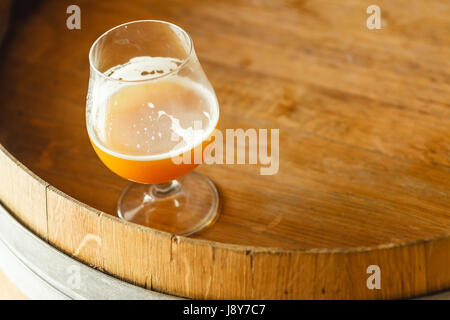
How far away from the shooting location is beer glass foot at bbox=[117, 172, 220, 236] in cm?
113

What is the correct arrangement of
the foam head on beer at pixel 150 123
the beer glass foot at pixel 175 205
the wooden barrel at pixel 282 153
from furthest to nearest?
the beer glass foot at pixel 175 205
the foam head on beer at pixel 150 123
the wooden barrel at pixel 282 153

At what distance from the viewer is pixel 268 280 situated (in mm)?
826

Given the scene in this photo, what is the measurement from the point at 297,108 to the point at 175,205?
0.32 meters

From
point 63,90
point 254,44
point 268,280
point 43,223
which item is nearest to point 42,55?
point 63,90

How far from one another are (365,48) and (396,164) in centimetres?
35

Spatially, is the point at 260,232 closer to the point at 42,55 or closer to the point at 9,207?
the point at 9,207

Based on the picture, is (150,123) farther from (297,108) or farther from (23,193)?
(297,108)

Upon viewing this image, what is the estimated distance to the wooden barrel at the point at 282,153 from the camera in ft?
2.73

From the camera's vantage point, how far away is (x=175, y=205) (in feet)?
3.88

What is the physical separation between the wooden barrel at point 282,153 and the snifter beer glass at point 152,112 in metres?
0.07

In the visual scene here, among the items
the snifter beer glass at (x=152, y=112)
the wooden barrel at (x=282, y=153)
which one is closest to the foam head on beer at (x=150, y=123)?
the snifter beer glass at (x=152, y=112)

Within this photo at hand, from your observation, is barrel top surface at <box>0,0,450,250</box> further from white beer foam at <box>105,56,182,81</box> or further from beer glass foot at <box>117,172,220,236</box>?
white beer foam at <box>105,56,182,81</box>

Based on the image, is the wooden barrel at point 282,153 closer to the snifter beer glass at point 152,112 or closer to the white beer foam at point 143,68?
the snifter beer glass at point 152,112
